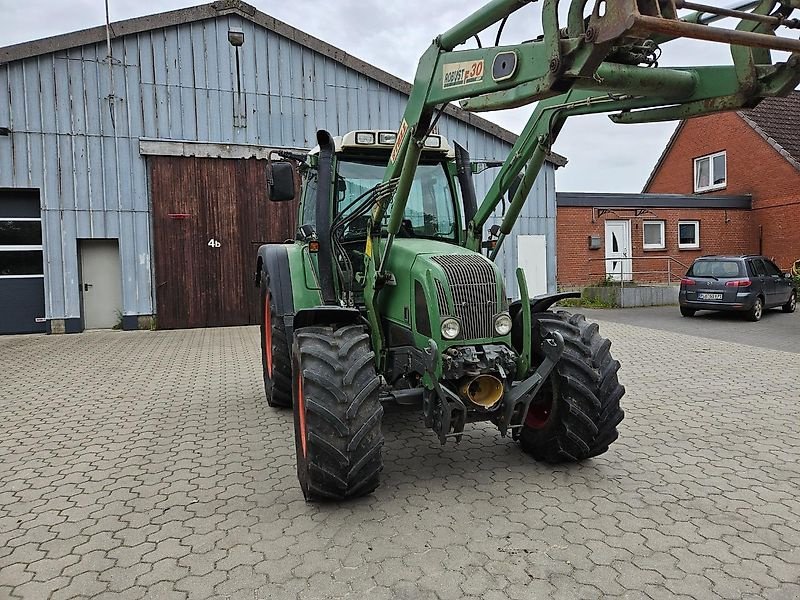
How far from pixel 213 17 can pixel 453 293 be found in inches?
465

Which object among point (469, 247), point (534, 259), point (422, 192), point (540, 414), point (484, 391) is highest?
point (422, 192)

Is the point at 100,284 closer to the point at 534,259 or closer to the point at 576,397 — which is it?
the point at 534,259

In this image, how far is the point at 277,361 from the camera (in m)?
5.62

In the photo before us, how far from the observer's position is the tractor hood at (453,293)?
144 inches

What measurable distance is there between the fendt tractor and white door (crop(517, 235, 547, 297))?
10.8 m

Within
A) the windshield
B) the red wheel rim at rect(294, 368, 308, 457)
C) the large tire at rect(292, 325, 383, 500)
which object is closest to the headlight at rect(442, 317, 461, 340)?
the large tire at rect(292, 325, 383, 500)

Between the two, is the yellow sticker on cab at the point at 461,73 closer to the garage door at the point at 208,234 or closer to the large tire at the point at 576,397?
the large tire at the point at 576,397

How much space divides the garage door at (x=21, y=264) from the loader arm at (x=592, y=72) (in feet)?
36.2

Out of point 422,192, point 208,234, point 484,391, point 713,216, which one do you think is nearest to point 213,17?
point 208,234

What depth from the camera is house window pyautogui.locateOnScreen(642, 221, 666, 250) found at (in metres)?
18.9

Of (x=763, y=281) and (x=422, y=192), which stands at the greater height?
(x=422, y=192)

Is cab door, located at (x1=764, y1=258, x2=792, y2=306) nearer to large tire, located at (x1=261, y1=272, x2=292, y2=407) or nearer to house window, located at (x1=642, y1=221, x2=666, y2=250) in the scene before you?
house window, located at (x1=642, y1=221, x2=666, y2=250)

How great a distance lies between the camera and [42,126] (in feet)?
38.9

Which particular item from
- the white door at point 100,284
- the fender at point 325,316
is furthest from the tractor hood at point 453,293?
the white door at point 100,284
